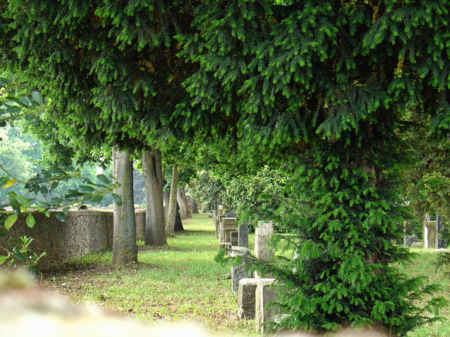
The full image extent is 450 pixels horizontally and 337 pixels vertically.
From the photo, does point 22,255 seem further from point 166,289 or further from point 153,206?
point 153,206

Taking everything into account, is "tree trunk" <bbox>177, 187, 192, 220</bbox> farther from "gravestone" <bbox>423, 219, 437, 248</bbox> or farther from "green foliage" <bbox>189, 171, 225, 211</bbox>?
"gravestone" <bbox>423, 219, 437, 248</bbox>

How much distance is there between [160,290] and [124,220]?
3.70m

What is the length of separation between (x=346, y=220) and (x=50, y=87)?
457cm

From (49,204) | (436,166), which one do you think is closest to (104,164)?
(436,166)

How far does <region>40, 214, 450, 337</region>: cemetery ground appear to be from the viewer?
25.6ft

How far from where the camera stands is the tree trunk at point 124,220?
13078 mm

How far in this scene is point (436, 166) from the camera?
37.8ft

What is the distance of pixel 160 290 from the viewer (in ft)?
33.0

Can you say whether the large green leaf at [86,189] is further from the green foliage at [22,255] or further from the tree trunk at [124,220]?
the tree trunk at [124,220]

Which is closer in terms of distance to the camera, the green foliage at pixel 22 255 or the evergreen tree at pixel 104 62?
the green foliage at pixel 22 255

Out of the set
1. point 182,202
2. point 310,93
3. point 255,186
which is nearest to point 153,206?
point 255,186

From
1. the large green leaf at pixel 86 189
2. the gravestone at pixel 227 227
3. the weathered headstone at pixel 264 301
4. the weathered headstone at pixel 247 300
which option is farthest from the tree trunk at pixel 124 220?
the large green leaf at pixel 86 189

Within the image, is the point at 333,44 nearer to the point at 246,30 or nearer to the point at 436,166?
the point at 246,30

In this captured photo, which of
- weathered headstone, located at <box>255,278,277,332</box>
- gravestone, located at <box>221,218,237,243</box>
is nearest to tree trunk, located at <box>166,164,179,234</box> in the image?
gravestone, located at <box>221,218,237,243</box>
